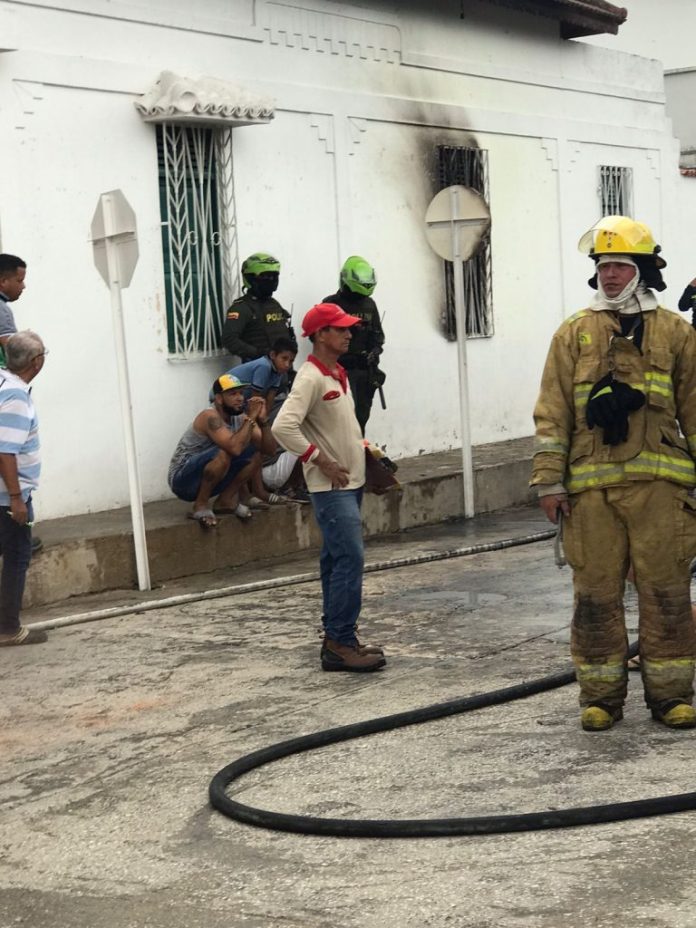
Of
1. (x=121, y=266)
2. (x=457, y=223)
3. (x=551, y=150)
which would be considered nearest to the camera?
(x=121, y=266)

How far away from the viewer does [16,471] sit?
842 centimetres

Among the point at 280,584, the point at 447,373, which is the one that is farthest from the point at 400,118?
the point at 280,584

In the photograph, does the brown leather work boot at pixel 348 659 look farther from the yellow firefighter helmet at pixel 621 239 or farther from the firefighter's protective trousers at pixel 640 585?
the yellow firefighter helmet at pixel 621 239

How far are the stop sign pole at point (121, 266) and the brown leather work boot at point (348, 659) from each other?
108 inches

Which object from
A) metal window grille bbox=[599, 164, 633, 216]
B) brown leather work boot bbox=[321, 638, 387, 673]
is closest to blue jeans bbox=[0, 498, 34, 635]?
brown leather work boot bbox=[321, 638, 387, 673]

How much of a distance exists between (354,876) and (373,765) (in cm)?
122

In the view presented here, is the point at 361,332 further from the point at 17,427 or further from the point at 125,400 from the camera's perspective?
the point at 17,427

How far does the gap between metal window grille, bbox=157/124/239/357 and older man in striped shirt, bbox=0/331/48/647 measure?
159 inches

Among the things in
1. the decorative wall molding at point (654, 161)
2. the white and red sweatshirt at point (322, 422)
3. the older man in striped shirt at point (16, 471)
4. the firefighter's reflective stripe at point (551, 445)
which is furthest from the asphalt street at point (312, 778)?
the decorative wall molding at point (654, 161)

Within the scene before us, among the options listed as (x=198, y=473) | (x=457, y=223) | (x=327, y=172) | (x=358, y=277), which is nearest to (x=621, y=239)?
(x=198, y=473)

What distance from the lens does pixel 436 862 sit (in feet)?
16.1

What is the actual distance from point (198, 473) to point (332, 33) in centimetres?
516

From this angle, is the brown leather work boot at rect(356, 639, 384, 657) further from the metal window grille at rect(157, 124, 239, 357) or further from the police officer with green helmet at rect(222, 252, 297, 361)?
the metal window grille at rect(157, 124, 239, 357)

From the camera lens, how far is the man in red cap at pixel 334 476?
25.2 ft
